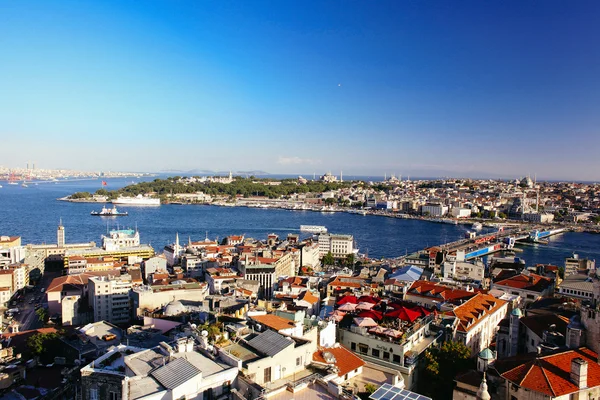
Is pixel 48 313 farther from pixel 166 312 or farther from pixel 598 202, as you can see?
pixel 598 202

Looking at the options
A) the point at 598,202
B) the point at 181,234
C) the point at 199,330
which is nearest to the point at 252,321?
the point at 199,330

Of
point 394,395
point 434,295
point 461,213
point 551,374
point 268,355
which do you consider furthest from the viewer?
point 461,213

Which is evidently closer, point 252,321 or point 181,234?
point 252,321

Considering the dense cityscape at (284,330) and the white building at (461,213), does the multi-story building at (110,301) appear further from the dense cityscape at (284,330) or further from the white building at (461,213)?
the white building at (461,213)

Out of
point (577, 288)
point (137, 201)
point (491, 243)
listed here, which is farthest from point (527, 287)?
point (137, 201)

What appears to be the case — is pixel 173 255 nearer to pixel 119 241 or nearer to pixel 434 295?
pixel 119 241

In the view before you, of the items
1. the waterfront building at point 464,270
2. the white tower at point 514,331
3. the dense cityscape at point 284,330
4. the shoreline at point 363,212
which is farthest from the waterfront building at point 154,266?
the shoreline at point 363,212
